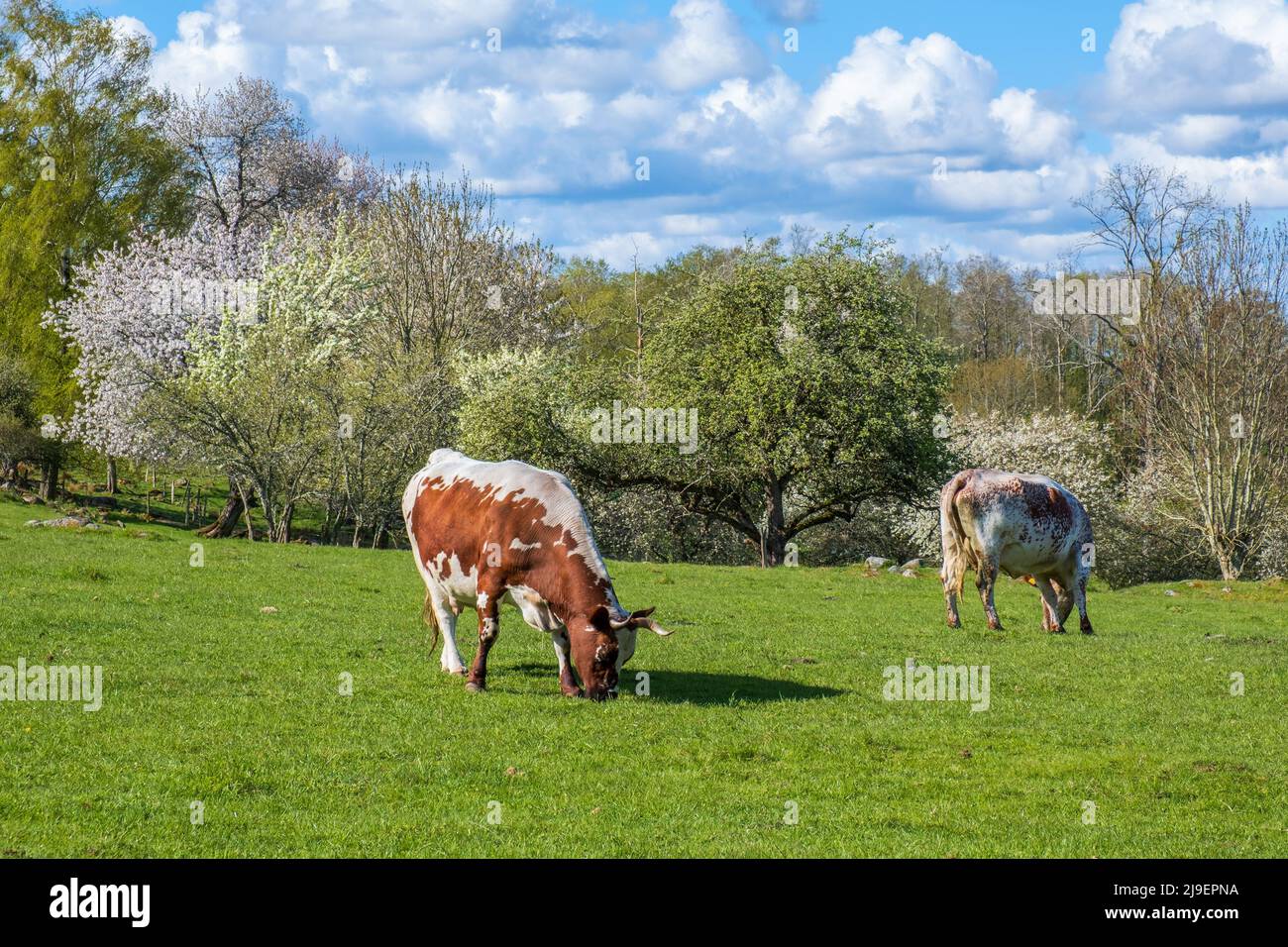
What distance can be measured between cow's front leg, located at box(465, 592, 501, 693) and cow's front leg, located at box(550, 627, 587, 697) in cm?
76

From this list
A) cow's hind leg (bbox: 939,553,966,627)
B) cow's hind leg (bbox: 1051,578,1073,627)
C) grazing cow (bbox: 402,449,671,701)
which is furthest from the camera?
cow's hind leg (bbox: 1051,578,1073,627)

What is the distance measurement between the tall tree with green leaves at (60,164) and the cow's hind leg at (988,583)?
150 feet

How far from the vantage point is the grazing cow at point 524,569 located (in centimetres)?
1542

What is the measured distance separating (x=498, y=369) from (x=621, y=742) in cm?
3853

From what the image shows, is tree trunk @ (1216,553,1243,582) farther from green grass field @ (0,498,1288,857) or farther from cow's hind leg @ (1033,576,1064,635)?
cow's hind leg @ (1033,576,1064,635)

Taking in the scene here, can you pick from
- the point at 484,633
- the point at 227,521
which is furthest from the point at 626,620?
the point at 227,521

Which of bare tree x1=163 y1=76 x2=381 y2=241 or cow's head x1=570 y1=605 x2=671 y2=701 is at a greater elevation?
bare tree x1=163 y1=76 x2=381 y2=241

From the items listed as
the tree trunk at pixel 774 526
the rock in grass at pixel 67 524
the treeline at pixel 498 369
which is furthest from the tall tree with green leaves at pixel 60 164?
the tree trunk at pixel 774 526

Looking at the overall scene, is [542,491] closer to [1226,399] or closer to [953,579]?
[953,579]

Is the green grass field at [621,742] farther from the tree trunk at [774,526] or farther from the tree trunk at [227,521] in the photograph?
the tree trunk at [227,521]

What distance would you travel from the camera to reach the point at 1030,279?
93.1 m

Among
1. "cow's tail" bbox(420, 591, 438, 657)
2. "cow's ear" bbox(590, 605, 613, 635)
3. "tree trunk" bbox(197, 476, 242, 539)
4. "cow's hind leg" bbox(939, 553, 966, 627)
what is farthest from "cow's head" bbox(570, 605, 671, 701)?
"tree trunk" bbox(197, 476, 242, 539)

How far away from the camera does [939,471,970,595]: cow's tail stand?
24.2 metres
